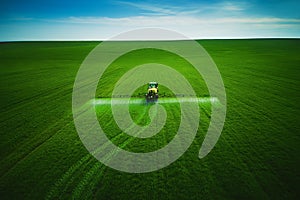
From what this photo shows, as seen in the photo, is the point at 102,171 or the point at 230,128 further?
the point at 230,128

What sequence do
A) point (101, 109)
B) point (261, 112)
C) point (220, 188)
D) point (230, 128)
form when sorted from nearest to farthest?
point (220, 188) < point (230, 128) < point (261, 112) < point (101, 109)

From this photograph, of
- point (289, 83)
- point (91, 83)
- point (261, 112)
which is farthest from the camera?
point (91, 83)

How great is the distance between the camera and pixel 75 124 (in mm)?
12961

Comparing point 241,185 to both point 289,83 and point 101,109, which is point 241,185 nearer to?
point 101,109

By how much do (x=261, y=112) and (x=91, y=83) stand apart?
2090 centimetres

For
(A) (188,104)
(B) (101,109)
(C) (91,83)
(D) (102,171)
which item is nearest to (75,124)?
(B) (101,109)

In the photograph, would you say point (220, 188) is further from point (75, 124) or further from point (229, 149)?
point (75, 124)

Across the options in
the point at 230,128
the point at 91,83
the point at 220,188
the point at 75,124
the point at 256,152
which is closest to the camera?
the point at 220,188

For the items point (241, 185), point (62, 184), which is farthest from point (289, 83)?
point (62, 184)

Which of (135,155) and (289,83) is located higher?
(289,83)

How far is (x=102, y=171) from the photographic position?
820 cm

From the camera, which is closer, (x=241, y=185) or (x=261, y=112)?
(x=241, y=185)

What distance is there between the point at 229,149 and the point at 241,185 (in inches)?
103

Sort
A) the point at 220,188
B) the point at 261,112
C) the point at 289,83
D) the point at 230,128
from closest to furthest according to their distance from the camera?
the point at 220,188 → the point at 230,128 → the point at 261,112 → the point at 289,83
